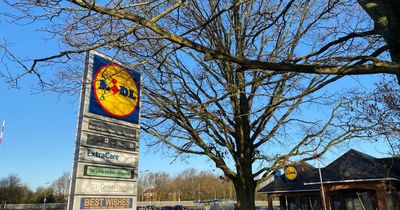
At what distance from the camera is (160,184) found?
91.8m

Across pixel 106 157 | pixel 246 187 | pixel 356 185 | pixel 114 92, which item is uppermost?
pixel 114 92

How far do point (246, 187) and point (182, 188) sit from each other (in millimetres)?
84664

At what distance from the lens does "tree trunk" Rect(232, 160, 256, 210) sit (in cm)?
885

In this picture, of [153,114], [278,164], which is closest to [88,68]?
[153,114]

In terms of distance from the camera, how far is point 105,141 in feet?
21.5

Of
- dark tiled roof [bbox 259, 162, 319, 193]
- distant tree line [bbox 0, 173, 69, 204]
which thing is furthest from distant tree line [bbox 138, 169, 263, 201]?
dark tiled roof [bbox 259, 162, 319, 193]

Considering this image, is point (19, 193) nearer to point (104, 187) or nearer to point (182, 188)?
point (182, 188)

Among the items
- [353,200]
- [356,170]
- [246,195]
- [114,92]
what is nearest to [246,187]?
[246,195]

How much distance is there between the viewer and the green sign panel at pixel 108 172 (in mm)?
6054

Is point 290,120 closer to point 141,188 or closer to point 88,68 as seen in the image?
point 88,68

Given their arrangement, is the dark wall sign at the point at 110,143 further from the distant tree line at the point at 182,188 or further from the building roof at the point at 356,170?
the distant tree line at the point at 182,188

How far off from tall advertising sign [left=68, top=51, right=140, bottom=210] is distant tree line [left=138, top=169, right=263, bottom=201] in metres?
77.4

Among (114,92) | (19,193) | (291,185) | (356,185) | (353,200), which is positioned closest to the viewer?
Result: (114,92)

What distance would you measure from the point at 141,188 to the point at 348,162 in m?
76.1
